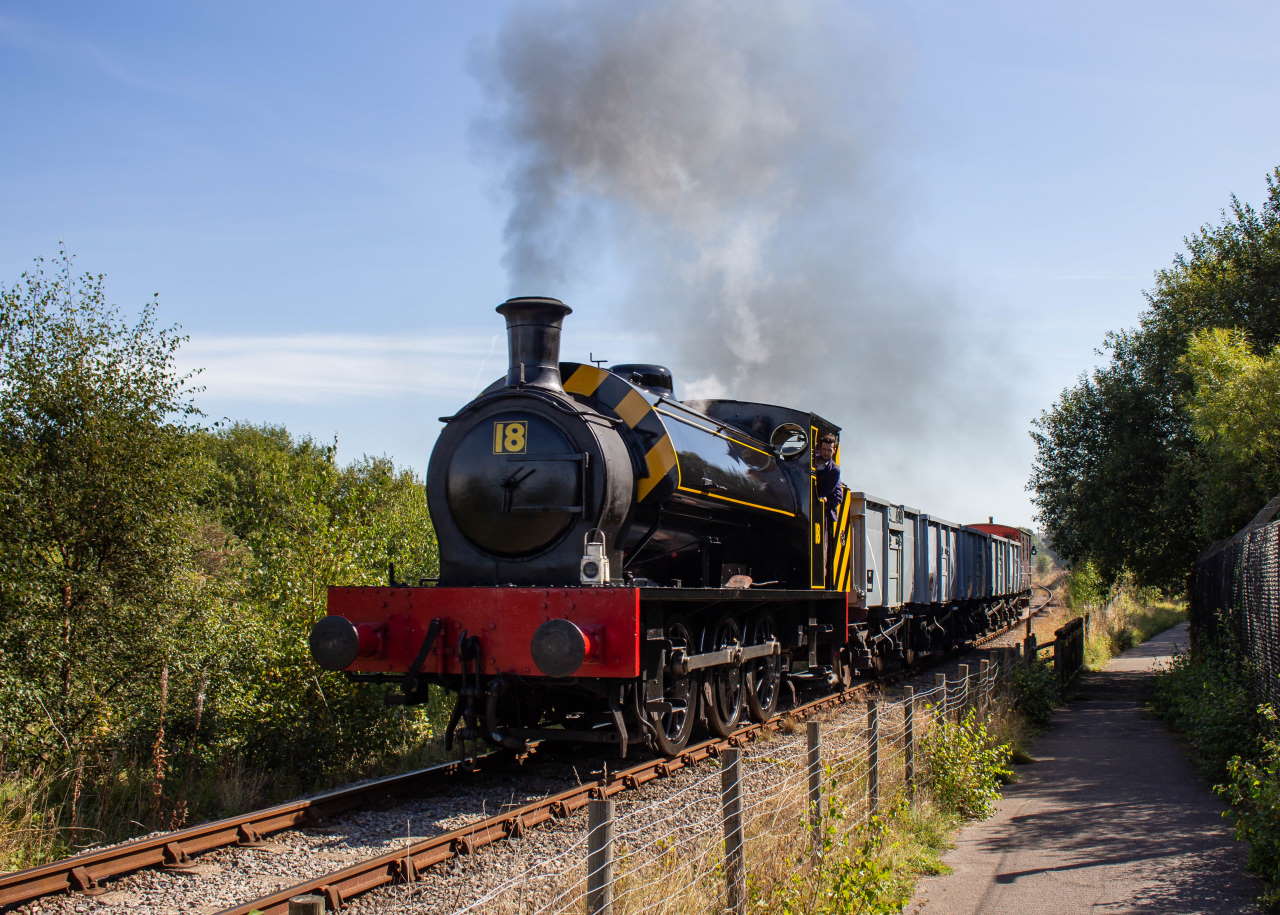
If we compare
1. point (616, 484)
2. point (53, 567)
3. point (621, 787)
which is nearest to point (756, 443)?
point (616, 484)

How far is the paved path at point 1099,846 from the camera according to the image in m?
5.54

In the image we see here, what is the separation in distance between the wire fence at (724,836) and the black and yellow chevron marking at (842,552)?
3153 mm

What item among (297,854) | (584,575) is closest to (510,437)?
(584,575)

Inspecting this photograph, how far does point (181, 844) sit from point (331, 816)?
118 cm

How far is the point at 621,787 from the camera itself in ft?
24.6

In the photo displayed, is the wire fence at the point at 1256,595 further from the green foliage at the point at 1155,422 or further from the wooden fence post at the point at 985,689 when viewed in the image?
the green foliage at the point at 1155,422

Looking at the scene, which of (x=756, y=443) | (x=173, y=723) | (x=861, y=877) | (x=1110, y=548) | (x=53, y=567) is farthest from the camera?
(x=1110, y=548)

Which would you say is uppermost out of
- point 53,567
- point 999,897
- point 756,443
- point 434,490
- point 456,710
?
point 756,443

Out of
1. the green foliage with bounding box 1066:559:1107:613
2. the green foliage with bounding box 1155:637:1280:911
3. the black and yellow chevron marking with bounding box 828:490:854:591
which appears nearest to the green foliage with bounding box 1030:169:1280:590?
the green foliage with bounding box 1155:637:1280:911

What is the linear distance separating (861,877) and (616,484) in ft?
12.2

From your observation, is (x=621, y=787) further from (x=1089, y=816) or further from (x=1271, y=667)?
(x=1271, y=667)

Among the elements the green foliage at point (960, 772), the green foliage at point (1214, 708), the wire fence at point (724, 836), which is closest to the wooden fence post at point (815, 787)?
the wire fence at point (724, 836)

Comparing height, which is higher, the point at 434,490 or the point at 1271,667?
the point at 434,490

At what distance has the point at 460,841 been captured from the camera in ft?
19.7
